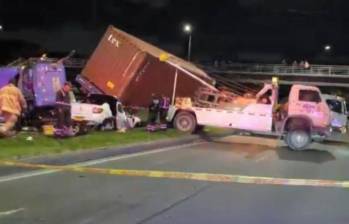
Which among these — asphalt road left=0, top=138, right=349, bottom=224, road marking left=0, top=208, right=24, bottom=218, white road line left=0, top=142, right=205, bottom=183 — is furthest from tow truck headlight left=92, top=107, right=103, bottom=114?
road marking left=0, top=208, right=24, bottom=218

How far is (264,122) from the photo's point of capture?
25375 millimetres

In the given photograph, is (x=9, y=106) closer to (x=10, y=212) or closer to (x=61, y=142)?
(x=61, y=142)

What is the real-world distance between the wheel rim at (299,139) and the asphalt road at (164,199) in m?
7.54

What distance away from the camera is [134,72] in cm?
2778

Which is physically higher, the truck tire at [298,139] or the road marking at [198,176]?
the truck tire at [298,139]

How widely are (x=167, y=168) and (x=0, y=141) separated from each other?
179 inches

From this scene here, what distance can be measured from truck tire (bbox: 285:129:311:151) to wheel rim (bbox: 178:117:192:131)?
14.8 ft

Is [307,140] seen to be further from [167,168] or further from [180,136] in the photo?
[167,168]

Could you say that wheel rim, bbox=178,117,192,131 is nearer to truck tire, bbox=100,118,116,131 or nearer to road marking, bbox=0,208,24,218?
truck tire, bbox=100,118,116,131

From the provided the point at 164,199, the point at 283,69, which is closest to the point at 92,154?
the point at 164,199

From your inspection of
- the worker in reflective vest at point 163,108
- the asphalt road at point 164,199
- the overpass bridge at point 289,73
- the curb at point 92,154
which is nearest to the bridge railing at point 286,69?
the overpass bridge at point 289,73

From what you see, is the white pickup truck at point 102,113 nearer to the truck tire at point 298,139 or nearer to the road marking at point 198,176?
the truck tire at point 298,139

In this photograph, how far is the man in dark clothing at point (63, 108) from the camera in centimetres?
2122

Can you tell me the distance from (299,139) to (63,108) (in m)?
8.38
